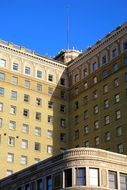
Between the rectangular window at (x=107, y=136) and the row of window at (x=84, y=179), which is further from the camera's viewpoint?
the rectangular window at (x=107, y=136)

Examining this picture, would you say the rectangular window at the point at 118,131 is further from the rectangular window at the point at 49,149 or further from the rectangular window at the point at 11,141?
the rectangular window at the point at 11,141

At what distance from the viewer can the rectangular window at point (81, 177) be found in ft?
202

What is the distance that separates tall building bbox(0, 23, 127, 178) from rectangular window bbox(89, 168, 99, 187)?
23585 millimetres

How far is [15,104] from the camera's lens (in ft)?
321

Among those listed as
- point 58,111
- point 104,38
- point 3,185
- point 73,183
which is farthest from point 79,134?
point 73,183

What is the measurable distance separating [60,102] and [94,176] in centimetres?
4381

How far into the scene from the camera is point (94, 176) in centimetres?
6225

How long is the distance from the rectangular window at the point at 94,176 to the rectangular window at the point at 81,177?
2.97 feet

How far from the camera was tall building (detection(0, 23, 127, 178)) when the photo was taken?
91812mm

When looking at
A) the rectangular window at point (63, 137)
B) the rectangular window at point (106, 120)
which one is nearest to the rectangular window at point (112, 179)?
the rectangular window at point (106, 120)

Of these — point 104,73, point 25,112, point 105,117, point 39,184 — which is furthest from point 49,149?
point 39,184

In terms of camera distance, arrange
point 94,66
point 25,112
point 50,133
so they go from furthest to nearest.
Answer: point 94,66
point 50,133
point 25,112

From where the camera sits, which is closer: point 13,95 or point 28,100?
point 13,95

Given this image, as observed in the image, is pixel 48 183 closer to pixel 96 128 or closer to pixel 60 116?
pixel 96 128
